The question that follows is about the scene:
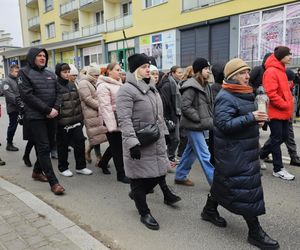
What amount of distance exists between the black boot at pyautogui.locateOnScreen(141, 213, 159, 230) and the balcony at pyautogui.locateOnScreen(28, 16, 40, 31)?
39800mm

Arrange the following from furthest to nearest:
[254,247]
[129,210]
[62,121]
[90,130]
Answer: [90,130]
[62,121]
[129,210]
[254,247]

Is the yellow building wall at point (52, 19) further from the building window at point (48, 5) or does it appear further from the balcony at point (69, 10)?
the balcony at point (69, 10)

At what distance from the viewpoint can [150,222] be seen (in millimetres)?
3613

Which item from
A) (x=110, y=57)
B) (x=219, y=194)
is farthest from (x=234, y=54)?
(x=219, y=194)

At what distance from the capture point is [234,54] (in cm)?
1686

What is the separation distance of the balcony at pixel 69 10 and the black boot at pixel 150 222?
3051 centimetres

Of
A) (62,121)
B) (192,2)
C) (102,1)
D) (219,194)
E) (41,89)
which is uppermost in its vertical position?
(102,1)

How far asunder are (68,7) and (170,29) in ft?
51.7

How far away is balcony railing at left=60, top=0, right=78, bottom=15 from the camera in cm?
3123

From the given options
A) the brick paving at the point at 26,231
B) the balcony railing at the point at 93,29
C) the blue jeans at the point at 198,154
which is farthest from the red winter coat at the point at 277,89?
the balcony railing at the point at 93,29

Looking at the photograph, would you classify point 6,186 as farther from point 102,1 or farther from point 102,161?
point 102,1

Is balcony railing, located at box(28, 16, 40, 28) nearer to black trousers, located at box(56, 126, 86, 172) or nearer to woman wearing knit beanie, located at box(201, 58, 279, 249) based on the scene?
black trousers, located at box(56, 126, 86, 172)

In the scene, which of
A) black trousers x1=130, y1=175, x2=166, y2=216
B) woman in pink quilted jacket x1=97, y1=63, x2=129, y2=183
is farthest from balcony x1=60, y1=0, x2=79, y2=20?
black trousers x1=130, y1=175, x2=166, y2=216

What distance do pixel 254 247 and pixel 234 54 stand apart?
48.8ft
